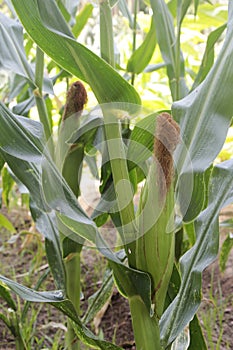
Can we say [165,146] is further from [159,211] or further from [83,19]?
[83,19]

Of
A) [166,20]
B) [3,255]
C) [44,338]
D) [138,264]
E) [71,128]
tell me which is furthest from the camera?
[3,255]

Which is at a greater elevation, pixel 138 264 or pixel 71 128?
pixel 71 128

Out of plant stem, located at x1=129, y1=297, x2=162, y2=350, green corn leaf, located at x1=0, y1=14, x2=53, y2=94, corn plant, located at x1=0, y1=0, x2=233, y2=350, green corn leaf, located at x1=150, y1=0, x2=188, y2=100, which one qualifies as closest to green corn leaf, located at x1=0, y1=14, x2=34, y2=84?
green corn leaf, located at x1=0, y1=14, x2=53, y2=94

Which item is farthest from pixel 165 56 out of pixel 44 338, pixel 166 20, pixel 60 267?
pixel 44 338

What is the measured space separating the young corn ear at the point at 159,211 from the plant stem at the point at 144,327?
34 millimetres

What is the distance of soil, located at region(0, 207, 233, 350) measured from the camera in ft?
3.11

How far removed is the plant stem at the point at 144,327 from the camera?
1.73ft

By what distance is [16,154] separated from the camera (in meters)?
0.54

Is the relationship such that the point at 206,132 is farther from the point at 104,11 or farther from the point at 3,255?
the point at 3,255

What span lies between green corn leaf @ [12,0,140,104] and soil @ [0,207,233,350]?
0.43 m

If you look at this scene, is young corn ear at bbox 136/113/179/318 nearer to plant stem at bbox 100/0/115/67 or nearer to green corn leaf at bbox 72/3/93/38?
plant stem at bbox 100/0/115/67

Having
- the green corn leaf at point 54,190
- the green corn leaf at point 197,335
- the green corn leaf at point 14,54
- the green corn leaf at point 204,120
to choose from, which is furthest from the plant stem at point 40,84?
the green corn leaf at point 197,335

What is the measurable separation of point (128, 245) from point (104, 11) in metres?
0.25

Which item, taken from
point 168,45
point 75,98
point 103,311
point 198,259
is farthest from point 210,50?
point 103,311
